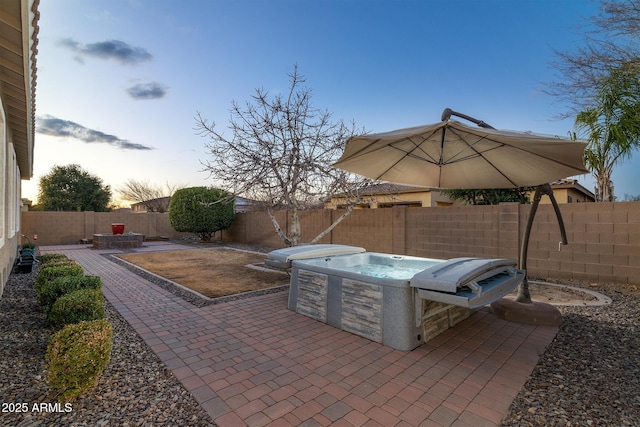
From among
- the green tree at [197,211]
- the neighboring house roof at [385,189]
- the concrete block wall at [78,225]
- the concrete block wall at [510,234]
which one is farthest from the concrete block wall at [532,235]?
the concrete block wall at [78,225]

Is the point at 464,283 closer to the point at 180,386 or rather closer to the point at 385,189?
the point at 180,386

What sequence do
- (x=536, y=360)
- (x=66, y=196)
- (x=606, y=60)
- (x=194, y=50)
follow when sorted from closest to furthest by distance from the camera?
(x=536, y=360)
(x=606, y=60)
(x=194, y=50)
(x=66, y=196)

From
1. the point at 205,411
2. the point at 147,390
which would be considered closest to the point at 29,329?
the point at 147,390

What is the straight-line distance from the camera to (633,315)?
175 inches

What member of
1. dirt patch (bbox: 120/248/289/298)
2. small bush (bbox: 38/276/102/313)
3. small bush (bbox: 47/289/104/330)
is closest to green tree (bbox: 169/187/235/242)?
dirt patch (bbox: 120/248/289/298)

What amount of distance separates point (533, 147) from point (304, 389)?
377 cm

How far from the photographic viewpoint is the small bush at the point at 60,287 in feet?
13.0

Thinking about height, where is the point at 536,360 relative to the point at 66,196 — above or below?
below

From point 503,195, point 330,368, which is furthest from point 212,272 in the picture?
point 503,195

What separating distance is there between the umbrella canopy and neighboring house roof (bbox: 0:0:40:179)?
349cm

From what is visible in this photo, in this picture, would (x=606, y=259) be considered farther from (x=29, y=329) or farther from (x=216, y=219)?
(x=216, y=219)

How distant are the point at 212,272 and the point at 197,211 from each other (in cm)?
861

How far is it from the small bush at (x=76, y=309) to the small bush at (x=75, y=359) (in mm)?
931

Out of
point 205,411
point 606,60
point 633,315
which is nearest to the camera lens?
point 205,411
